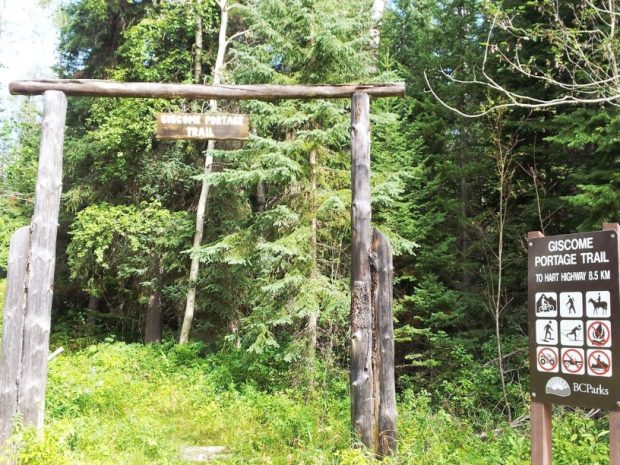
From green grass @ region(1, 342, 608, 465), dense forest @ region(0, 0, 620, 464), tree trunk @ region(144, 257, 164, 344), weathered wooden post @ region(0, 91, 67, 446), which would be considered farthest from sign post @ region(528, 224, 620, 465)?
tree trunk @ region(144, 257, 164, 344)

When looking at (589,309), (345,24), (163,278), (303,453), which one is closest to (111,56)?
(163,278)

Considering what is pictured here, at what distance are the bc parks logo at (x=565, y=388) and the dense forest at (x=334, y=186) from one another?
1.63 m

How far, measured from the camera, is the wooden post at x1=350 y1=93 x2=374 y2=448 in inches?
200

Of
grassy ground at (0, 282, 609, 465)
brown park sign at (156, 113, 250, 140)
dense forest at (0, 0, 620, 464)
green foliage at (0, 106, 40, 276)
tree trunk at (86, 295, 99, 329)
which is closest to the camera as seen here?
grassy ground at (0, 282, 609, 465)

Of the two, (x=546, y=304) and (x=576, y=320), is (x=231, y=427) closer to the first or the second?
(x=546, y=304)

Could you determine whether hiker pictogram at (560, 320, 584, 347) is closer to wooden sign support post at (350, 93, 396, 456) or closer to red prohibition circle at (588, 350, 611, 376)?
red prohibition circle at (588, 350, 611, 376)

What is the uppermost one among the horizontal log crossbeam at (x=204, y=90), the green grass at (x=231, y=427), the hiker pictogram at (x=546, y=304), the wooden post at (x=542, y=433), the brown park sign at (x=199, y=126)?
the horizontal log crossbeam at (x=204, y=90)

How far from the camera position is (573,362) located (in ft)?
11.7

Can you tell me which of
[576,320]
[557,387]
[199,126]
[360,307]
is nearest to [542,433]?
[557,387]

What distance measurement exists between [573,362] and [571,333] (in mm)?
200

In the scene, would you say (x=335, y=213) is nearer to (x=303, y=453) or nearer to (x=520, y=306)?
(x=520, y=306)

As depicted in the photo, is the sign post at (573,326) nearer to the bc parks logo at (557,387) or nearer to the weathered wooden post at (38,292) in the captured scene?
the bc parks logo at (557,387)

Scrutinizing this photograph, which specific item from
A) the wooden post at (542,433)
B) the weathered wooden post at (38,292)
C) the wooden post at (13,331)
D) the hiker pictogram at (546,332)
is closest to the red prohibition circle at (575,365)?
the hiker pictogram at (546,332)

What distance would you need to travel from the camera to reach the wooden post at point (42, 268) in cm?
519
